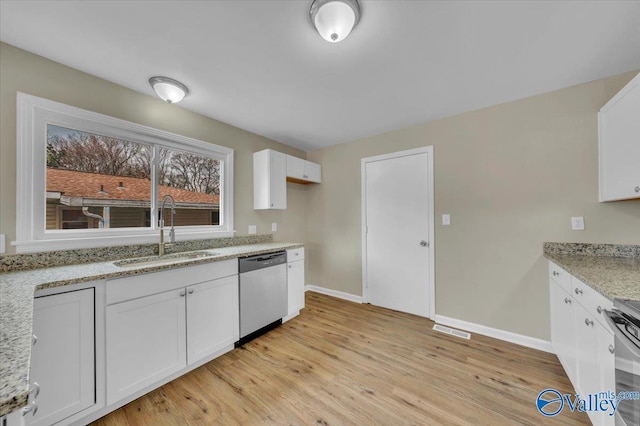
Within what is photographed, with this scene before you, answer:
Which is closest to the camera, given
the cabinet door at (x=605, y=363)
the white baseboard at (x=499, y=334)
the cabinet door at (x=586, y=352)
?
the cabinet door at (x=605, y=363)

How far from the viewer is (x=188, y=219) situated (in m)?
2.63

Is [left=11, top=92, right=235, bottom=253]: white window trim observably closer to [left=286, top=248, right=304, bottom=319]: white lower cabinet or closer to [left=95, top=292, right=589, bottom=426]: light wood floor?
[left=95, top=292, right=589, bottom=426]: light wood floor

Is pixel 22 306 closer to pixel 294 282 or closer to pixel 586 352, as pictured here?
pixel 294 282

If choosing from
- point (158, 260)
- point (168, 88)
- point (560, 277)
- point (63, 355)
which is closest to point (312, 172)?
point (168, 88)

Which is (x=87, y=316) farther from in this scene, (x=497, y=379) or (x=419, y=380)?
(x=497, y=379)

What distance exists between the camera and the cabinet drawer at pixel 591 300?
1162 millimetres

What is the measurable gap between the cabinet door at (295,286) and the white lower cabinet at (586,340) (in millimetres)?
2373

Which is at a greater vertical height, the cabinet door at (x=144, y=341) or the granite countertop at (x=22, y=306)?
the granite countertop at (x=22, y=306)

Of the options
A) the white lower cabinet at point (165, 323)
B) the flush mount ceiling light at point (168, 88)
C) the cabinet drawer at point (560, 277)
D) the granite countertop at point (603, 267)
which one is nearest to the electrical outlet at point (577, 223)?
the granite countertop at point (603, 267)

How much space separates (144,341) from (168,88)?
1.96 metres

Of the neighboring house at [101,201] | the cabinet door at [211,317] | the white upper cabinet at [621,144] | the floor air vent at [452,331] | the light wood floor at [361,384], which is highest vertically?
the white upper cabinet at [621,144]

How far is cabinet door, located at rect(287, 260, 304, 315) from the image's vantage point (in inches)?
112

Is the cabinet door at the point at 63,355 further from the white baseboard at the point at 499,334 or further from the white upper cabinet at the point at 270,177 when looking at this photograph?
the white baseboard at the point at 499,334

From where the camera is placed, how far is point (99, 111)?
1.97 m
